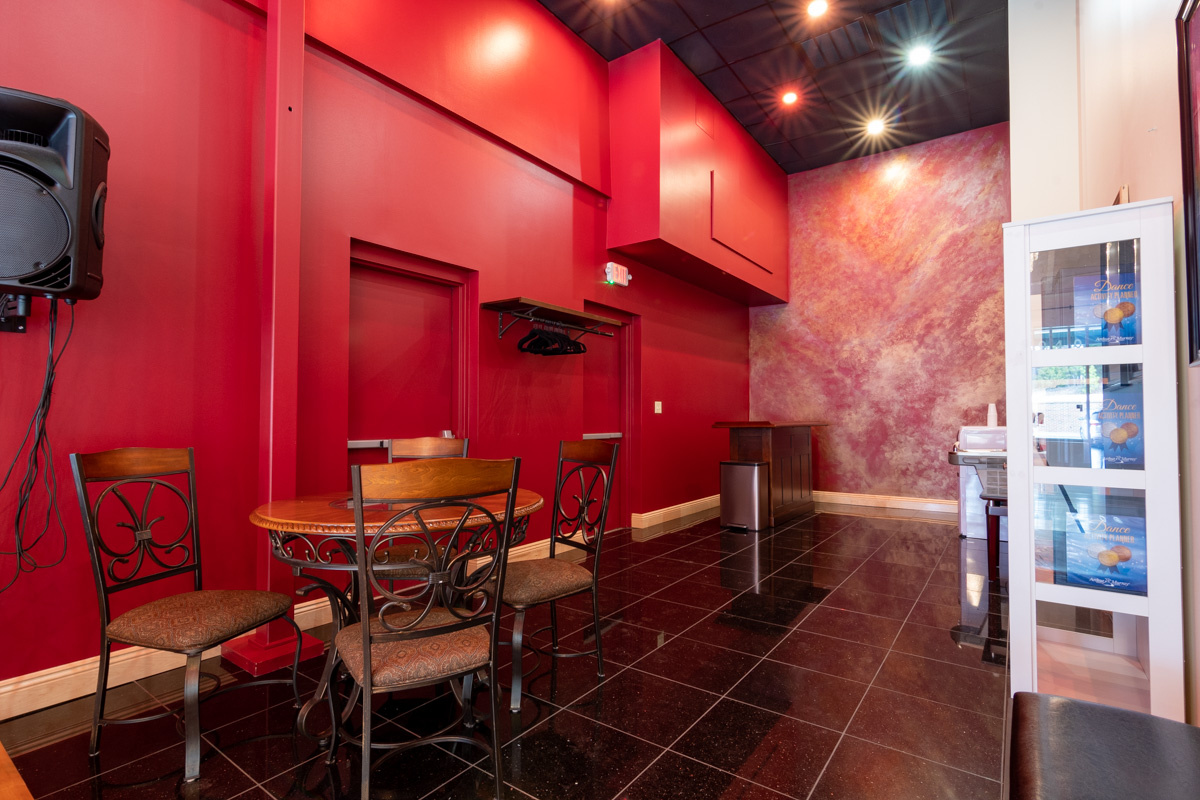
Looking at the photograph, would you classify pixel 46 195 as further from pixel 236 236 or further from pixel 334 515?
pixel 334 515

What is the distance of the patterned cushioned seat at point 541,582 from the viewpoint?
217cm

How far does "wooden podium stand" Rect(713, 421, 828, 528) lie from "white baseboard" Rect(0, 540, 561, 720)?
14.8 feet

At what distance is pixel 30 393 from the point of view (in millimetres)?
2170

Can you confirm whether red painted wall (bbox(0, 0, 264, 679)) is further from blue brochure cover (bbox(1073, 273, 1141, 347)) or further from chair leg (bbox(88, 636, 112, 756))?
blue brochure cover (bbox(1073, 273, 1141, 347))

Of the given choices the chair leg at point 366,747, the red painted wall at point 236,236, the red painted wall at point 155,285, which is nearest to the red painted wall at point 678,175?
the red painted wall at point 236,236

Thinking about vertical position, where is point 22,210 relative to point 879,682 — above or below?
above

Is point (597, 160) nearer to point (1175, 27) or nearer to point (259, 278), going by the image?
point (259, 278)

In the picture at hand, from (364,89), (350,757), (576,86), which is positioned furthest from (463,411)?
(576,86)

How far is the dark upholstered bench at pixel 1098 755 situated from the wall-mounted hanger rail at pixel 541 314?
3234mm

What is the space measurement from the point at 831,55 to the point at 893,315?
10.2 ft

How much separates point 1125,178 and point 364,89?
3.72 metres

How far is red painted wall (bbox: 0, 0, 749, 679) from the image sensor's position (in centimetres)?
227

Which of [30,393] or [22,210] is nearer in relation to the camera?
[22,210]

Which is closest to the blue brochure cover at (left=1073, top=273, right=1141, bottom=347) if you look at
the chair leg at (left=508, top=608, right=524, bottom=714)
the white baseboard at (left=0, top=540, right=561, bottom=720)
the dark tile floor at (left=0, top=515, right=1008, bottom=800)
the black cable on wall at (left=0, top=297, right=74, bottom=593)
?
the dark tile floor at (left=0, top=515, right=1008, bottom=800)
